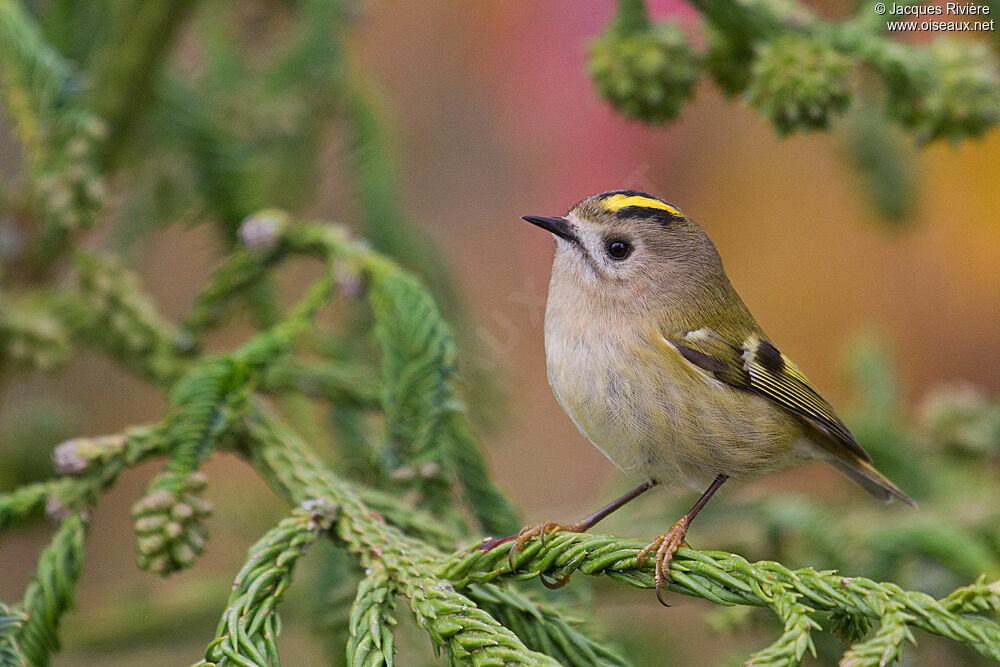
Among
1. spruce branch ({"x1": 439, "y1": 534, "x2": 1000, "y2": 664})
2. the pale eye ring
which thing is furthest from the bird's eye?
spruce branch ({"x1": 439, "y1": 534, "x2": 1000, "y2": 664})

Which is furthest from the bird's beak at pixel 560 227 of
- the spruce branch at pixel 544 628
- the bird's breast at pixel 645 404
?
the spruce branch at pixel 544 628

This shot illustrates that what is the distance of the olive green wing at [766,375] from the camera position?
1361 millimetres

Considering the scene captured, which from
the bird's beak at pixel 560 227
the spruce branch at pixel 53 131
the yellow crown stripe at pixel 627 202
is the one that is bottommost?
the yellow crown stripe at pixel 627 202

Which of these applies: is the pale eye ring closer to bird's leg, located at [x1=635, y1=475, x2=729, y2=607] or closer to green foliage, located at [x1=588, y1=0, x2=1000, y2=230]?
green foliage, located at [x1=588, y1=0, x2=1000, y2=230]

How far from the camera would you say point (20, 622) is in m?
0.98

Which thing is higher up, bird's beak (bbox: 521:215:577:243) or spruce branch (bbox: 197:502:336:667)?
bird's beak (bbox: 521:215:577:243)

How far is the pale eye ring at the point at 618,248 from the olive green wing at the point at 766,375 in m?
0.16

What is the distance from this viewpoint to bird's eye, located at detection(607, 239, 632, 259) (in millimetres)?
1405

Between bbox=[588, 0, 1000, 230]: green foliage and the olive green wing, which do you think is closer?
bbox=[588, 0, 1000, 230]: green foliage

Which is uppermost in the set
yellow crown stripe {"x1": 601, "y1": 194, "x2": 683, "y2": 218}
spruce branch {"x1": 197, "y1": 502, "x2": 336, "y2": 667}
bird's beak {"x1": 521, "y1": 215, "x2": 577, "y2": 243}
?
bird's beak {"x1": 521, "y1": 215, "x2": 577, "y2": 243}

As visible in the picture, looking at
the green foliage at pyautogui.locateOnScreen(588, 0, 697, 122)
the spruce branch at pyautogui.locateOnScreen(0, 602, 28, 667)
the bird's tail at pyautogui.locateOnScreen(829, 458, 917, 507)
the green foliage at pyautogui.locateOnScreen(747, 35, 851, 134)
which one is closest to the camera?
the spruce branch at pyautogui.locateOnScreen(0, 602, 28, 667)

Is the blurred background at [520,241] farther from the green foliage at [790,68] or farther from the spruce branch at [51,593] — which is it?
the spruce branch at [51,593]

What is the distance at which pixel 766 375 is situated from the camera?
1436 millimetres

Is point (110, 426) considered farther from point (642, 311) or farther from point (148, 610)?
point (642, 311)
